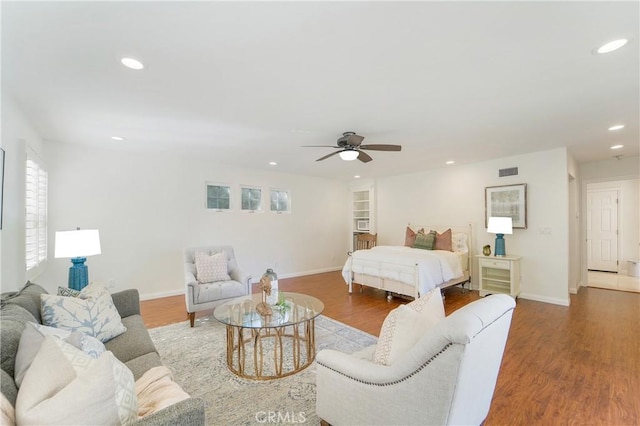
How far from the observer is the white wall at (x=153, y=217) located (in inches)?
161

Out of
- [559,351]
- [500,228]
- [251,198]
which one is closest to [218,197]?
[251,198]

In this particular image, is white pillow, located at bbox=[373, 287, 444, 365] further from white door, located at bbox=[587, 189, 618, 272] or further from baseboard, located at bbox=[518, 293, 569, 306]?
white door, located at bbox=[587, 189, 618, 272]

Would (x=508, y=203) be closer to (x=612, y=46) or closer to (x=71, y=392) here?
(x=612, y=46)

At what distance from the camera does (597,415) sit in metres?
1.94

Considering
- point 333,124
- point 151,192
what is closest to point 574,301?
point 333,124

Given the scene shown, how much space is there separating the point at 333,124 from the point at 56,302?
111 inches

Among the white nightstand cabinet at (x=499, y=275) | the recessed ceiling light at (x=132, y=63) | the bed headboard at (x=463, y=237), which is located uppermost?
the recessed ceiling light at (x=132, y=63)

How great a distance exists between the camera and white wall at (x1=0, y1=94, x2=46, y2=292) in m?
2.38

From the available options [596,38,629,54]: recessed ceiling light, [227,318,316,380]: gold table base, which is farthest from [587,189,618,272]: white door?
[227,318,316,380]: gold table base

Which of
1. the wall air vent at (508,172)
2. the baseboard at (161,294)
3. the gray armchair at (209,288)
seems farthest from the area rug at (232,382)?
the wall air vent at (508,172)

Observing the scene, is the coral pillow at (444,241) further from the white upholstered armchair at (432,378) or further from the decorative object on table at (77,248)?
→ the decorative object on table at (77,248)

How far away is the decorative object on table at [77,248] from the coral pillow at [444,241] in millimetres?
5149

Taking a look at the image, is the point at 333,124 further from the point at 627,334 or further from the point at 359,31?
the point at 627,334

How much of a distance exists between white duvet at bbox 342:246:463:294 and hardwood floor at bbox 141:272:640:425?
0.44 m
